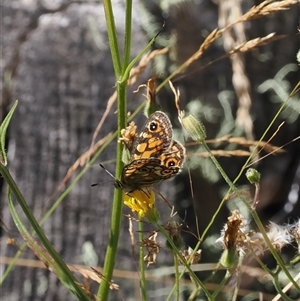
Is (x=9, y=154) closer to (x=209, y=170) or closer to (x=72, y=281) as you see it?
(x=209, y=170)

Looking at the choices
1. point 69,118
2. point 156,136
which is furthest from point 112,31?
point 69,118

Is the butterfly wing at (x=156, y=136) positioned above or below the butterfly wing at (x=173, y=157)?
above

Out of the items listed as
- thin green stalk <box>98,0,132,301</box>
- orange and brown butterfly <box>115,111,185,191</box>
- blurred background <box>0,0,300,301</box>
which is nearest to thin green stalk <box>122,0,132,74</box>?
thin green stalk <box>98,0,132,301</box>

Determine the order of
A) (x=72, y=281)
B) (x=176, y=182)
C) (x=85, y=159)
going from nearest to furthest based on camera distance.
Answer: (x=72, y=281), (x=85, y=159), (x=176, y=182)

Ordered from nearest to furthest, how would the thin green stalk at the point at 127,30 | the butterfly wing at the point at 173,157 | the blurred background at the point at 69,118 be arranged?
the thin green stalk at the point at 127,30 → the butterfly wing at the point at 173,157 → the blurred background at the point at 69,118

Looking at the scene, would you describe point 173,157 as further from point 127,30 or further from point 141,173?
point 127,30

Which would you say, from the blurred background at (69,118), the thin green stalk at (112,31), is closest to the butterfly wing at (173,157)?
the thin green stalk at (112,31)

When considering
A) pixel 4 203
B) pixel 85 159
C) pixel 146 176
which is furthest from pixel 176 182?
pixel 146 176

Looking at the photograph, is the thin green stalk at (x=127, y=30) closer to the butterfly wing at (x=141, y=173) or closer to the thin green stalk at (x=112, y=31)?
the thin green stalk at (x=112, y=31)
